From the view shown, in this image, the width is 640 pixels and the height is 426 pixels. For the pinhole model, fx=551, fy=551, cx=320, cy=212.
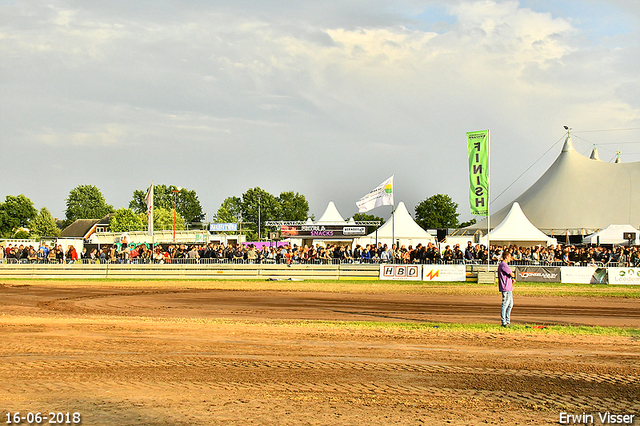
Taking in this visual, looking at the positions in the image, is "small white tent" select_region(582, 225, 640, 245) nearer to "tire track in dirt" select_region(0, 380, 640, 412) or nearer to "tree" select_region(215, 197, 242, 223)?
"tire track in dirt" select_region(0, 380, 640, 412)

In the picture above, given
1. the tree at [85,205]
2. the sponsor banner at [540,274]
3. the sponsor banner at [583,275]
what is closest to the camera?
the sponsor banner at [583,275]

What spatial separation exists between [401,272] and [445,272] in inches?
92.2

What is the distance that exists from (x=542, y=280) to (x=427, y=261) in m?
6.01

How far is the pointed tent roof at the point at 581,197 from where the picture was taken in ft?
181

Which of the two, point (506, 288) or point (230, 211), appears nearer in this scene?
point (506, 288)

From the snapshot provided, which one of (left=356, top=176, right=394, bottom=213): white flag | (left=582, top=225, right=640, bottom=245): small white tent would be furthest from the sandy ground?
(left=582, top=225, right=640, bottom=245): small white tent

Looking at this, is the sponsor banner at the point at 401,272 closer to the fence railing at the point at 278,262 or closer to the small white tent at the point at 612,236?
the fence railing at the point at 278,262

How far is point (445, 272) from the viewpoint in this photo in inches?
1164

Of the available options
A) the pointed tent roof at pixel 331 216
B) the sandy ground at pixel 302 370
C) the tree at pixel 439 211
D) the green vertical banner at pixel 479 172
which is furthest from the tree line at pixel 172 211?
the sandy ground at pixel 302 370

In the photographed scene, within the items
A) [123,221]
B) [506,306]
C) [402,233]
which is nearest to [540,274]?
[506,306]

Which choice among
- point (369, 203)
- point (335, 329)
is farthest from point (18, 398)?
point (369, 203)

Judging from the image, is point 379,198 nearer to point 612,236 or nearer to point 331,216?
point 612,236

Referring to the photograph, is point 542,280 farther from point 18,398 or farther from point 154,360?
point 18,398

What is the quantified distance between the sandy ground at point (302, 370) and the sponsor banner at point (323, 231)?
44141mm
